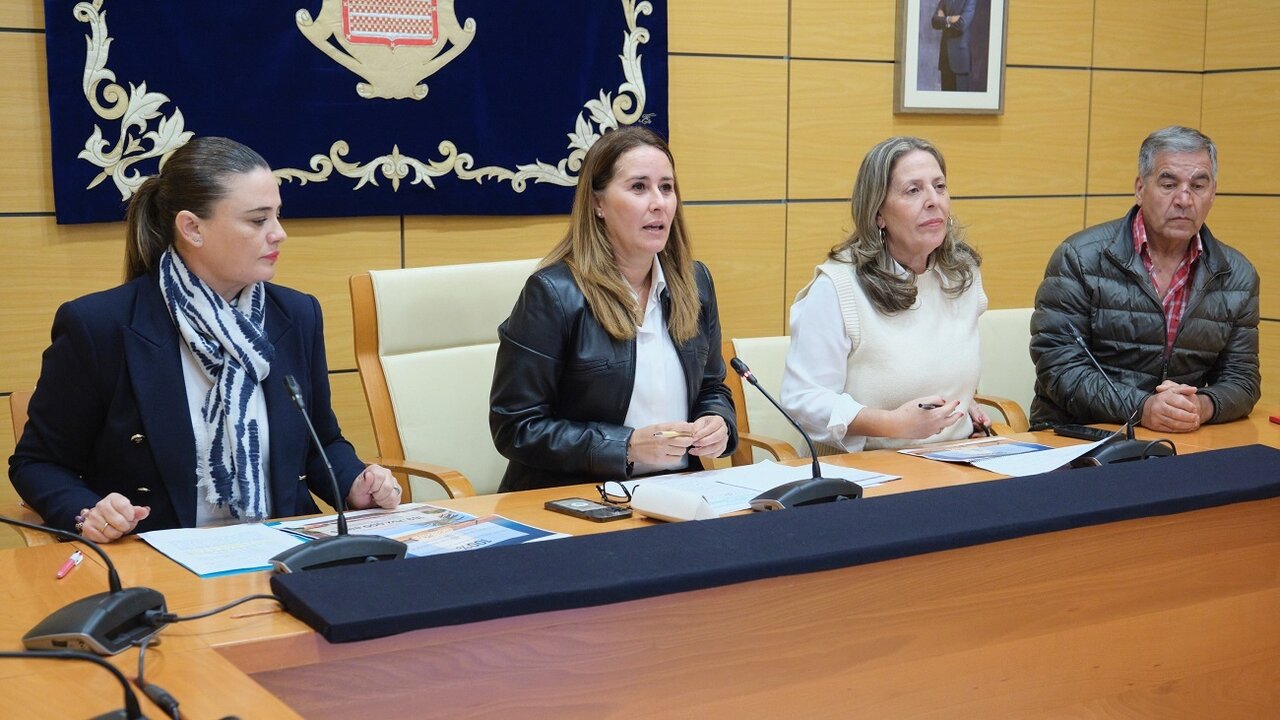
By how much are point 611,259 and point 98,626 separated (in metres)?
1.63

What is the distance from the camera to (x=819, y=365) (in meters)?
3.03

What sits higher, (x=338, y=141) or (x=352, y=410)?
(x=338, y=141)

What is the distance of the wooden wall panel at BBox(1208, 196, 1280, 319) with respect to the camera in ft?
17.2

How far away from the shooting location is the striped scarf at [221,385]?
93.4 inches

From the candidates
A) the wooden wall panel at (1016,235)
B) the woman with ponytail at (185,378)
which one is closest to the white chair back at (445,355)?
the woman with ponytail at (185,378)

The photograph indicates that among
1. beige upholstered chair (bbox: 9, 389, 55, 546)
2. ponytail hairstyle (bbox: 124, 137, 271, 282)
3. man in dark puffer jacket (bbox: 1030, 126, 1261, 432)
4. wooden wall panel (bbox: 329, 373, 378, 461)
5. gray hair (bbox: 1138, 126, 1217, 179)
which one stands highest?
gray hair (bbox: 1138, 126, 1217, 179)

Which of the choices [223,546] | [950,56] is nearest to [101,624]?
[223,546]

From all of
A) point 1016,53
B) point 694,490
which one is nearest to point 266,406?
point 694,490

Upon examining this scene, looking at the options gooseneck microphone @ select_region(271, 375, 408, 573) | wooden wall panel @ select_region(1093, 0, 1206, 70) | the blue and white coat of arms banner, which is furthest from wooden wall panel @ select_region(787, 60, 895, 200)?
gooseneck microphone @ select_region(271, 375, 408, 573)

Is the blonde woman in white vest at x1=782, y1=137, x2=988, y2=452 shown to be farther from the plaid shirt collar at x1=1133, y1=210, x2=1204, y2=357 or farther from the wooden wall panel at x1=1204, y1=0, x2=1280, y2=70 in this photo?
the wooden wall panel at x1=1204, y1=0, x2=1280, y2=70

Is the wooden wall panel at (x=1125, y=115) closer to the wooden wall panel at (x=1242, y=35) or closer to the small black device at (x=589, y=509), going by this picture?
the wooden wall panel at (x=1242, y=35)

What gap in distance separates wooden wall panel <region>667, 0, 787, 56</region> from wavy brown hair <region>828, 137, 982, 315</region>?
4.20 ft

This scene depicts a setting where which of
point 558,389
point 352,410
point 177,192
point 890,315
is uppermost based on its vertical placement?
point 177,192

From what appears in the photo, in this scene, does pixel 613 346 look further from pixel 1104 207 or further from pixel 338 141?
pixel 1104 207
